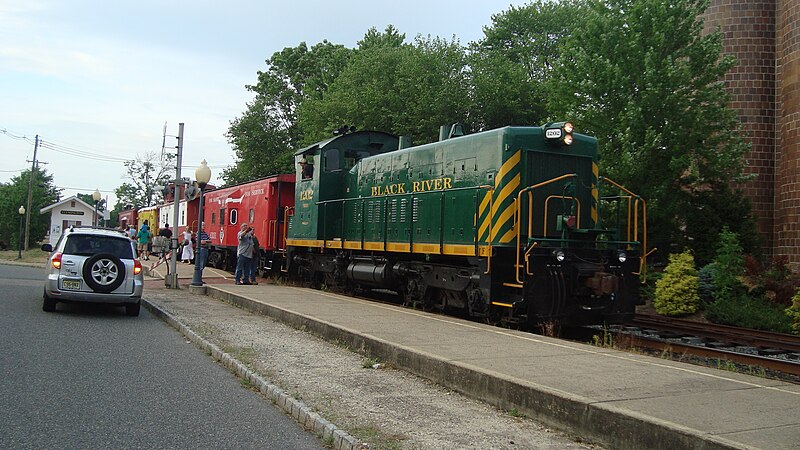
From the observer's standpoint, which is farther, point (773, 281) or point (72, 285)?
point (773, 281)

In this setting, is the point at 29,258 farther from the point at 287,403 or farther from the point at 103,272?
the point at 287,403

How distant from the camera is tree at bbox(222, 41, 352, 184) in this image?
46188 mm

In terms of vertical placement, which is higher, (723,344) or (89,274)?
(89,274)

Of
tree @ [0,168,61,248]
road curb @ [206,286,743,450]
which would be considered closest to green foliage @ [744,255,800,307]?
road curb @ [206,286,743,450]

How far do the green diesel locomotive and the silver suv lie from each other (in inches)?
196

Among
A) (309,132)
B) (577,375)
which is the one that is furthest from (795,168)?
(309,132)

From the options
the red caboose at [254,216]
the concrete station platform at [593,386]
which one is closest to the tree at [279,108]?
the red caboose at [254,216]

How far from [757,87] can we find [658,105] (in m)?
6.41

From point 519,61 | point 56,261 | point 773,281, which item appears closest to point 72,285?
point 56,261

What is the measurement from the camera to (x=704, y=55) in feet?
54.4

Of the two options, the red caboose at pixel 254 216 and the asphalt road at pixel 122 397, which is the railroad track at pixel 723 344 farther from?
the red caboose at pixel 254 216

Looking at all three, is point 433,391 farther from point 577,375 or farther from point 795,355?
point 795,355

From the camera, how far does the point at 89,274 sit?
11.5m

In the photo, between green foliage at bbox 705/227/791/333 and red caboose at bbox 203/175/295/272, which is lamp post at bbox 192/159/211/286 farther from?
green foliage at bbox 705/227/791/333
